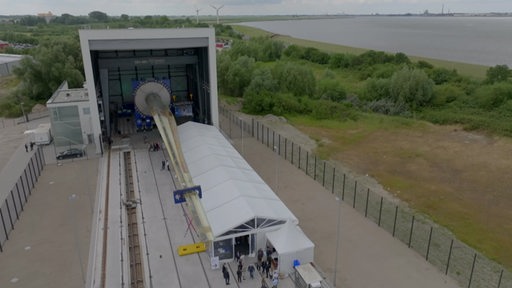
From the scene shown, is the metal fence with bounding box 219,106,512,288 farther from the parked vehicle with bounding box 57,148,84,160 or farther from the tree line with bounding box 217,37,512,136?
the parked vehicle with bounding box 57,148,84,160

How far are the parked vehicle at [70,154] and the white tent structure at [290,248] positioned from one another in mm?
26169

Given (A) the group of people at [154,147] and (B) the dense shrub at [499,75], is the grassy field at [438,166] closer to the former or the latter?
(A) the group of people at [154,147]

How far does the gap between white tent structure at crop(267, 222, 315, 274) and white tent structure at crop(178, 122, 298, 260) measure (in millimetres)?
863

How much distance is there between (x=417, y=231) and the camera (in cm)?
2831

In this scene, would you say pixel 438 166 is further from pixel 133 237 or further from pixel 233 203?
pixel 133 237

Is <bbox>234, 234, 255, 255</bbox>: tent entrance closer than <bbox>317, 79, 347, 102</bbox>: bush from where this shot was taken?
Yes

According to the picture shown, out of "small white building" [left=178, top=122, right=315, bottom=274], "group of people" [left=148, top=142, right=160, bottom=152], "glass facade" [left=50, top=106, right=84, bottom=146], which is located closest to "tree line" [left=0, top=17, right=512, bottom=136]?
"glass facade" [left=50, top=106, right=84, bottom=146]

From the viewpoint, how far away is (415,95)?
67.9 metres

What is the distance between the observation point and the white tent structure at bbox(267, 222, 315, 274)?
22.4 meters

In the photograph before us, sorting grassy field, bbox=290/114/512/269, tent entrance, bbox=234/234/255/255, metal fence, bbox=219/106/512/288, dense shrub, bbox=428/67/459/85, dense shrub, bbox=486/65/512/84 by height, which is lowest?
grassy field, bbox=290/114/512/269

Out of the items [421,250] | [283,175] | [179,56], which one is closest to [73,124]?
[179,56]

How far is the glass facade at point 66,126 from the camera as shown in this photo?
137ft

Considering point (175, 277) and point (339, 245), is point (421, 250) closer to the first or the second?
point (339, 245)

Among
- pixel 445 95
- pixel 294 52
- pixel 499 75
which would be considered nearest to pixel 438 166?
pixel 445 95
